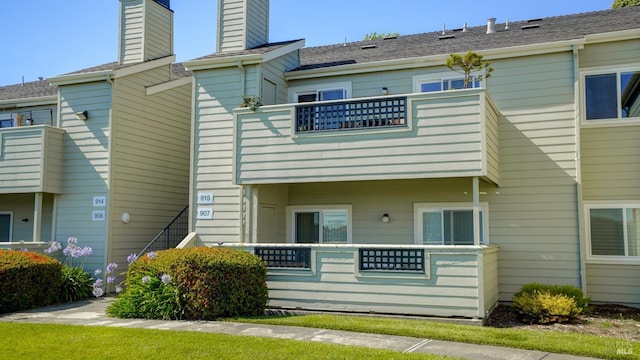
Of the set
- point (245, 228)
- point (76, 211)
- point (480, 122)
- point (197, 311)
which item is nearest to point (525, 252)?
point (480, 122)

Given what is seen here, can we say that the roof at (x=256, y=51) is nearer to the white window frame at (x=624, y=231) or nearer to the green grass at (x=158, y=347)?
the green grass at (x=158, y=347)

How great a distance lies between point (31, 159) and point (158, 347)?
9.12m

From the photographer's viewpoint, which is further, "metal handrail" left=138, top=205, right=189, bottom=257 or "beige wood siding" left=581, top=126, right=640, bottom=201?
"metal handrail" left=138, top=205, right=189, bottom=257

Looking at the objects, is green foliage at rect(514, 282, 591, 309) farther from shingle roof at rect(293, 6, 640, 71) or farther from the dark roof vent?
the dark roof vent

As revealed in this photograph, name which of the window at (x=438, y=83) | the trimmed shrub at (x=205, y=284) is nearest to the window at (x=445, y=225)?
the window at (x=438, y=83)

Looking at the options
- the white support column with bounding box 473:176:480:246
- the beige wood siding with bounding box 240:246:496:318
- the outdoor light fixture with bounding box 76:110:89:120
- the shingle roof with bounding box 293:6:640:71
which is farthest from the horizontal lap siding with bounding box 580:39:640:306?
the outdoor light fixture with bounding box 76:110:89:120

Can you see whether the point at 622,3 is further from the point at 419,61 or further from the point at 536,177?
the point at 536,177

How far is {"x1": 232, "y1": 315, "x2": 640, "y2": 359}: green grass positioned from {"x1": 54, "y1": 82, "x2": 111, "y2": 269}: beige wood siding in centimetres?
638

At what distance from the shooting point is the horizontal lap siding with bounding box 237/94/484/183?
1021cm

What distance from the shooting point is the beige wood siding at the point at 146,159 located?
13773 mm

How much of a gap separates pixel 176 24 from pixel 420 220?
9.90 metres

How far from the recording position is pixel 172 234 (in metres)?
15.0

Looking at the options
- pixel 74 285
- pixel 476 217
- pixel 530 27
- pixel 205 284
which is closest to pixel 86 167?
pixel 74 285

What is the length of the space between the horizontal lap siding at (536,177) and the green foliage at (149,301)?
23.3ft
